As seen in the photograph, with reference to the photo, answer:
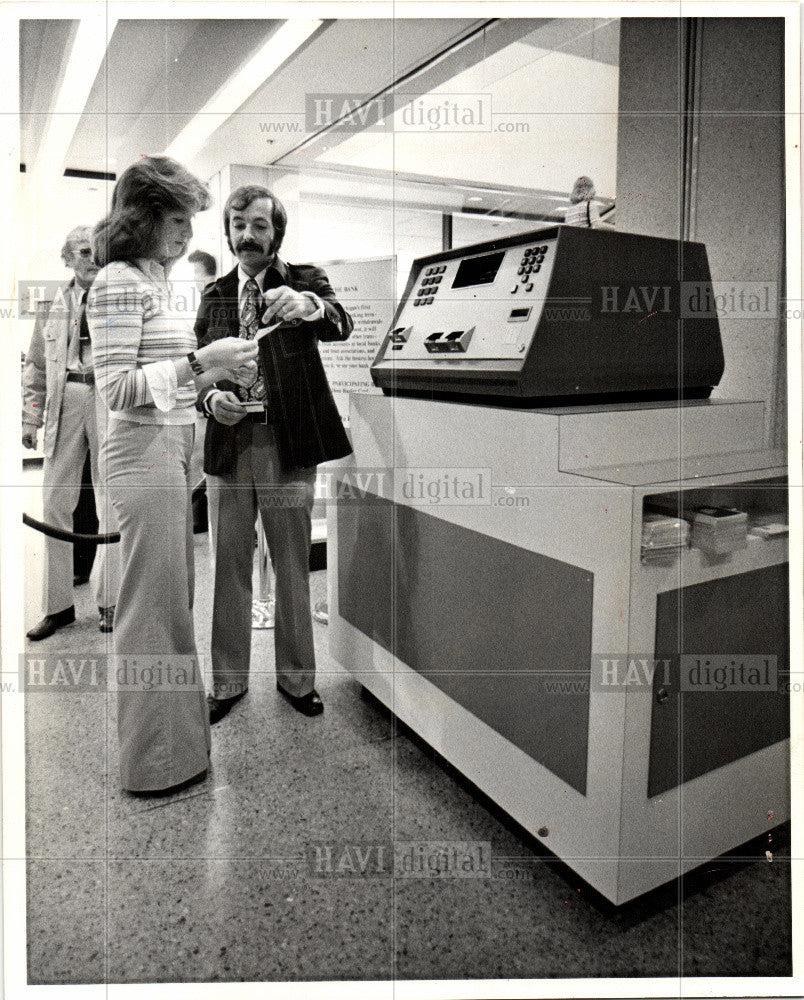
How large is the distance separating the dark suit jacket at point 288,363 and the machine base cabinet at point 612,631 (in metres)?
0.26

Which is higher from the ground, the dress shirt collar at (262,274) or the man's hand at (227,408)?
the dress shirt collar at (262,274)

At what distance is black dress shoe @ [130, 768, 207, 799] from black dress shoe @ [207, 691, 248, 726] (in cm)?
12

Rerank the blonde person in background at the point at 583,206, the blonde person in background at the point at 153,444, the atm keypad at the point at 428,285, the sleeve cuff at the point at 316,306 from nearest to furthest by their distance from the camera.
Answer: the blonde person in background at the point at 153,444 → the sleeve cuff at the point at 316,306 → the blonde person in background at the point at 583,206 → the atm keypad at the point at 428,285

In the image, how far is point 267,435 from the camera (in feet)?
4.99

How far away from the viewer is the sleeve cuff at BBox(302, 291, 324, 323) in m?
1.49

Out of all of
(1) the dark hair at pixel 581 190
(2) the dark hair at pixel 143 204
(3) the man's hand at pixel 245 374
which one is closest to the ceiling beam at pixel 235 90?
(2) the dark hair at pixel 143 204

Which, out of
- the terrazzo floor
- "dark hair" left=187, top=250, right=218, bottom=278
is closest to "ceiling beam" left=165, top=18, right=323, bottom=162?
"dark hair" left=187, top=250, right=218, bottom=278

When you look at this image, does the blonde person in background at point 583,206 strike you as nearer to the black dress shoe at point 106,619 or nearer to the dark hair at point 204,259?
the dark hair at point 204,259

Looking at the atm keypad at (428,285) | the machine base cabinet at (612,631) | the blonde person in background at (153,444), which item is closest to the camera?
the machine base cabinet at (612,631)

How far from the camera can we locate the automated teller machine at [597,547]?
128 centimetres

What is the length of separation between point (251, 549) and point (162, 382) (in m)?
0.38

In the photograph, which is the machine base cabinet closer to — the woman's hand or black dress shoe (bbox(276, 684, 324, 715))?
black dress shoe (bbox(276, 684, 324, 715))

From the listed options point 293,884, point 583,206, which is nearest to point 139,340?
point 583,206

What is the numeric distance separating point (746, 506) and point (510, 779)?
0.73 m
